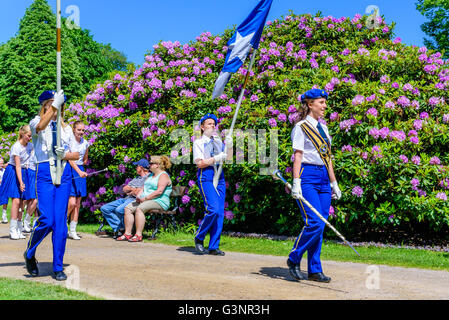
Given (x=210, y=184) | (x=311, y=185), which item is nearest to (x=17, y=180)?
(x=210, y=184)

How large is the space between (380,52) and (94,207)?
747cm

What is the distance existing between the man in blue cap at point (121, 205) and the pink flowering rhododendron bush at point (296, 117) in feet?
3.10

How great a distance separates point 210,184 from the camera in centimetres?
785

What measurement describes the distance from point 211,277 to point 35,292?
1.88 metres

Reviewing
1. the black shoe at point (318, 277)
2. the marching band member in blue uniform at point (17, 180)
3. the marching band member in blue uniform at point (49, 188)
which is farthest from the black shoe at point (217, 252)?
the marching band member in blue uniform at point (17, 180)

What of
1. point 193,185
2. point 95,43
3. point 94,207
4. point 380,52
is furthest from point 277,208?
point 95,43

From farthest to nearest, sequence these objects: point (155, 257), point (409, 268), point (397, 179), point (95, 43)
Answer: point (95, 43) → point (397, 179) → point (155, 257) → point (409, 268)

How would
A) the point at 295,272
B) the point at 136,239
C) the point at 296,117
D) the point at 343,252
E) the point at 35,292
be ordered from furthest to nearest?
the point at 136,239
the point at 296,117
the point at 343,252
the point at 295,272
the point at 35,292

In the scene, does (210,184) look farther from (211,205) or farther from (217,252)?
(217,252)

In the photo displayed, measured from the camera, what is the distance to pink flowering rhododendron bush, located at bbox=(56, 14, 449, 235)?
346 inches

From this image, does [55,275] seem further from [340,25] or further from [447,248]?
[340,25]

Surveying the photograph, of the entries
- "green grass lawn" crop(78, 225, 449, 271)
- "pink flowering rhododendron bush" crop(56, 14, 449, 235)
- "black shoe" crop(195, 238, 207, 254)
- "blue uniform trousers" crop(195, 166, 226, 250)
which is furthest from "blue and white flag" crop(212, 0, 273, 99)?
"green grass lawn" crop(78, 225, 449, 271)

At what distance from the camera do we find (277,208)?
404 inches

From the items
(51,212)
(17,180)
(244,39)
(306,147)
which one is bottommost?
(51,212)
